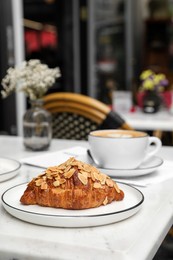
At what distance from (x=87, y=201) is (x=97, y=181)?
0.14 feet

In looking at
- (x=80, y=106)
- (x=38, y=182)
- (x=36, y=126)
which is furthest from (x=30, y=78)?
(x=38, y=182)

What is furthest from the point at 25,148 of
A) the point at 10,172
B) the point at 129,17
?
the point at 129,17

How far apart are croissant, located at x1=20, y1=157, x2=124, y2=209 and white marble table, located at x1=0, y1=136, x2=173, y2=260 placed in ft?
0.16

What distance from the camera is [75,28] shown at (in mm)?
4219

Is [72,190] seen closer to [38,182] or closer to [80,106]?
[38,182]

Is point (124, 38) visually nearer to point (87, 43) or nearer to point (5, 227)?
point (87, 43)

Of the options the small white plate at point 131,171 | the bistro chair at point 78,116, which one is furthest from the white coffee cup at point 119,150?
the bistro chair at point 78,116

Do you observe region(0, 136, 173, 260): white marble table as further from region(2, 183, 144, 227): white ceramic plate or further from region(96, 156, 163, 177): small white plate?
region(96, 156, 163, 177): small white plate

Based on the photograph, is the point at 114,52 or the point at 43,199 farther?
the point at 114,52

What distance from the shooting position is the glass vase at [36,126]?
133cm

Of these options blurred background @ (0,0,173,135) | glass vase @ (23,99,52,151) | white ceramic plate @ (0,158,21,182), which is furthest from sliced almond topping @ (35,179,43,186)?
A: blurred background @ (0,0,173,135)

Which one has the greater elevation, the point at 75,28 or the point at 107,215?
the point at 75,28

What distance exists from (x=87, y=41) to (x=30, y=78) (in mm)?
3068

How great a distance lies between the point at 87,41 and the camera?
427cm
